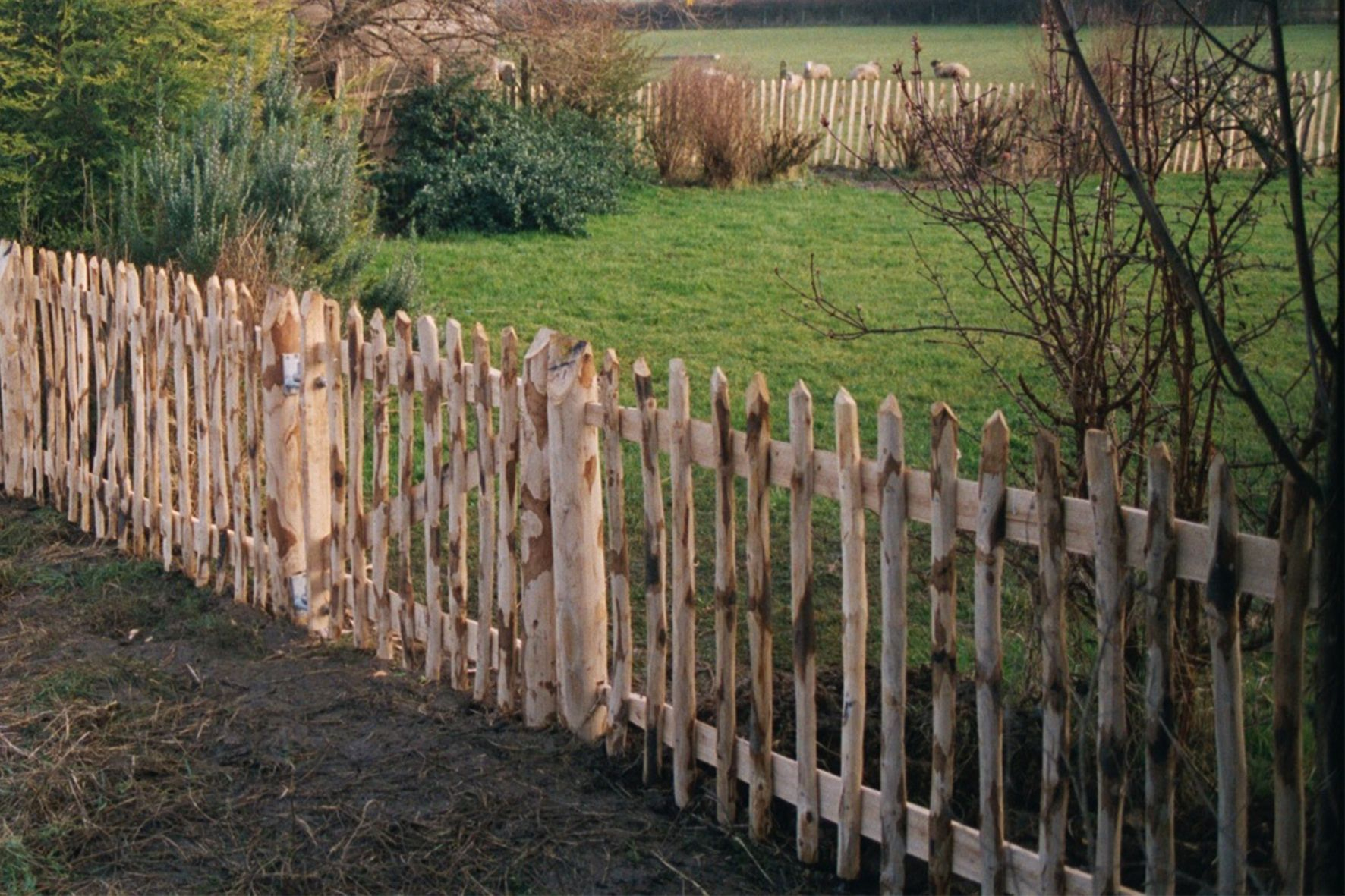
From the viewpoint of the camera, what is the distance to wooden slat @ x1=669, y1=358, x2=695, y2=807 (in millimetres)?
4031

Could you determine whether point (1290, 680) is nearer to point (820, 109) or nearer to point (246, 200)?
point (246, 200)

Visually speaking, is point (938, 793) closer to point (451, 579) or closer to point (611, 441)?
point (611, 441)

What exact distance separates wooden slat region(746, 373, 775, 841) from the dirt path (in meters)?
0.16

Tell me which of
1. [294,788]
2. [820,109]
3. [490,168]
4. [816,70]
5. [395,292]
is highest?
[816,70]

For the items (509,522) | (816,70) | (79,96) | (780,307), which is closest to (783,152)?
(780,307)

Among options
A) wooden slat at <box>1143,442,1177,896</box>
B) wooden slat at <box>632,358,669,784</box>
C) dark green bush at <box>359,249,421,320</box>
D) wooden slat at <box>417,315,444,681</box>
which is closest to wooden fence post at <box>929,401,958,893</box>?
wooden slat at <box>1143,442,1177,896</box>

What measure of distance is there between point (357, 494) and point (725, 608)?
1987 mm

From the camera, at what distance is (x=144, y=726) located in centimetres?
472

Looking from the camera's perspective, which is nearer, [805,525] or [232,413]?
[805,525]

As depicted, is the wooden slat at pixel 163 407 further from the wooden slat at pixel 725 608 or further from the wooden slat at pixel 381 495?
the wooden slat at pixel 725 608

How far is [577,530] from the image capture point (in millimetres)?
4387

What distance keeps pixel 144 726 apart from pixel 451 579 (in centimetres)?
112

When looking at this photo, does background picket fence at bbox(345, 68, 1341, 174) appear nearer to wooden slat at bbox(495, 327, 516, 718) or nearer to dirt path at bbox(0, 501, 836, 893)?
dirt path at bbox(0, 501, 836, 893)

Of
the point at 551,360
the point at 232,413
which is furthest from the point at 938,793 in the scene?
the point at 232,413
